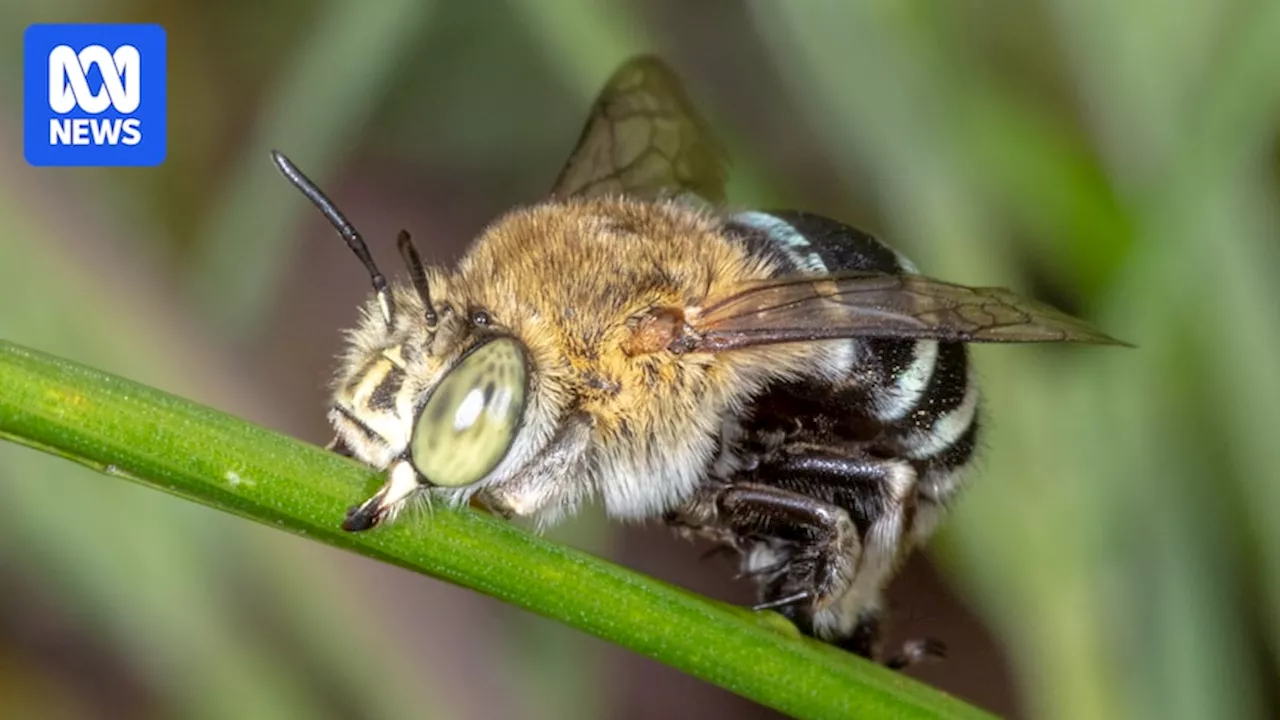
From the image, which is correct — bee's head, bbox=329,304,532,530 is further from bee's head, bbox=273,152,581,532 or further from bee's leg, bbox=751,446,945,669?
bee's leg, bbox=751,446,945,669

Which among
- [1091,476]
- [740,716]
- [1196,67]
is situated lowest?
[740,716]

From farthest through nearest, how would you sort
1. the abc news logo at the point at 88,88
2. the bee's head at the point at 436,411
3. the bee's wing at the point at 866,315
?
the abc news logo at the point at 88,88 < the bee's wing at the point at 866,315 < the bee's head at the point at 436,411

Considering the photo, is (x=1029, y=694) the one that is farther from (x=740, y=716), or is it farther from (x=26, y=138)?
(x=26, y=138)

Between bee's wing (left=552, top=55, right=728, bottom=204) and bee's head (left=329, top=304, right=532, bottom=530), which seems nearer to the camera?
bee's head (left=329, top=304, right=532, bottom=530)

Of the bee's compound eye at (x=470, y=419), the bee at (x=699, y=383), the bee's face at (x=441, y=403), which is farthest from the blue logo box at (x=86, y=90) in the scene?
the bee's compound eye at (x=470, y=419)

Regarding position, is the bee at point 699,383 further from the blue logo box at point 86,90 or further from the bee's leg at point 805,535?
the blue logo box at point 86,90

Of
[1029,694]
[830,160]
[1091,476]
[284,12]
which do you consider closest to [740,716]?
[1029,694]

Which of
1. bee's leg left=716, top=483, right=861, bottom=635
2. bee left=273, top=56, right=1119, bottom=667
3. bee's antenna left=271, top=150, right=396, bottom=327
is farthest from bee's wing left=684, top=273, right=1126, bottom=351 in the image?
bee's antenna left=271, top=150, right=396, bottom=327
